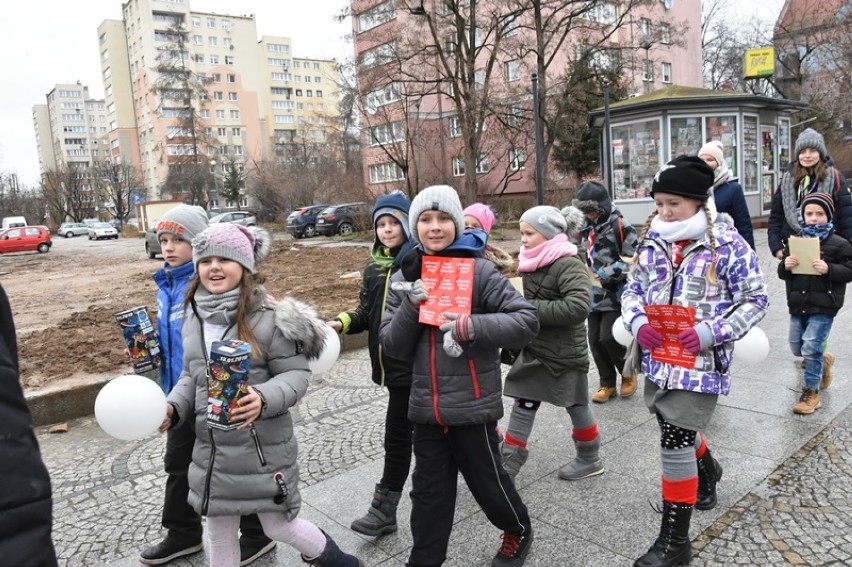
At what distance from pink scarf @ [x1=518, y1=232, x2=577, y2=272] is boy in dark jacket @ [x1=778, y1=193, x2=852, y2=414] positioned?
2.12 meters

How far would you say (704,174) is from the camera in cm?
283

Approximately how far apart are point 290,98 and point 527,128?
78.2 metres

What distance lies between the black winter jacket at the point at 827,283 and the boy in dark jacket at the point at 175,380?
408 cm

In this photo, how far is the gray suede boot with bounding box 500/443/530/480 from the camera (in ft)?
12.0

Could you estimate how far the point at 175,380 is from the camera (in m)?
3.14

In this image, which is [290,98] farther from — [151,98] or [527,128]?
[527,128]

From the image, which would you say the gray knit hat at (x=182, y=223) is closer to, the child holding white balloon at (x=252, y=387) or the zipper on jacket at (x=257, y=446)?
the child holding white balloon at (x=252, y=387)

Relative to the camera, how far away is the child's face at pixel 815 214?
454 centimetres

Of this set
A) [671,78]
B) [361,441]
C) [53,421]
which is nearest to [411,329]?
[361,441]

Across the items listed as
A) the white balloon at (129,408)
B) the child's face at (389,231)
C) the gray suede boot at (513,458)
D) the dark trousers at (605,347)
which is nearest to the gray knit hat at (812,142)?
the dark trousers at (605,347)

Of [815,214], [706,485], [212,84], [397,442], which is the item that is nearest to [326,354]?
[397,442]

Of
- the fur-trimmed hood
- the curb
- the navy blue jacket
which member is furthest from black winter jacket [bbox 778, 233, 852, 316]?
the curb

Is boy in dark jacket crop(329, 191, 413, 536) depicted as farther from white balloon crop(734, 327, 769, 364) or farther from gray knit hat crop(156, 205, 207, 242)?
white balloon crop(734, 327, 769, 364)

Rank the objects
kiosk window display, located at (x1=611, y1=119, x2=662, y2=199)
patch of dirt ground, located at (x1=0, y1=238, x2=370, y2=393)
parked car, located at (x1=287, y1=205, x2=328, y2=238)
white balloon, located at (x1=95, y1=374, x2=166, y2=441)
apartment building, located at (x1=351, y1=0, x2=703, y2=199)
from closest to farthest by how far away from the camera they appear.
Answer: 1. white balloon, located at (x1=95, y1=374, x2=166, y2=441)
2. patch of dirt ground, located at (x1=0, y1=238, x2=370, y2=393)
3. kiosk window display, located at (x1=611, y1=119, x2=662, y2=199)
4. apartment building, located at (x1=351, y1=0, x2=703, y2=199)
5. parked car, located at (x1=287, y1=205, x2=328, y2=238)
